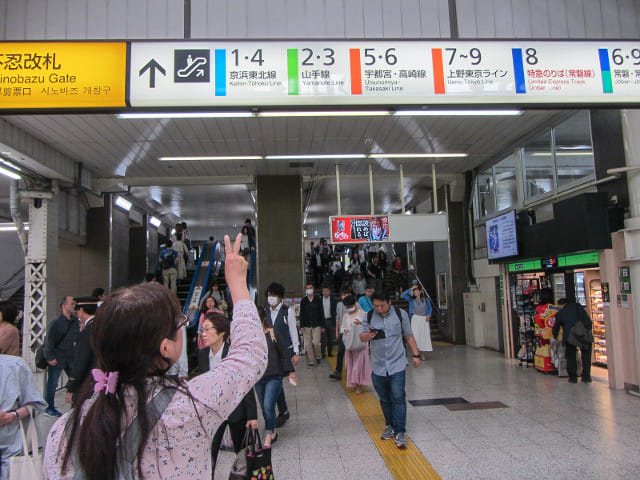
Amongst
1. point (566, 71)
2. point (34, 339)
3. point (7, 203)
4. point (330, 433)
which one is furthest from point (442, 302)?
point (7, 203)

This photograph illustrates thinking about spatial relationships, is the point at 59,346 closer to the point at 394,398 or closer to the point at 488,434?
the point at 394,398

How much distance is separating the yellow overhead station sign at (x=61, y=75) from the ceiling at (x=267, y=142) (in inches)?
153

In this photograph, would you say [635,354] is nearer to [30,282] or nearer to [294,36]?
[294,36]

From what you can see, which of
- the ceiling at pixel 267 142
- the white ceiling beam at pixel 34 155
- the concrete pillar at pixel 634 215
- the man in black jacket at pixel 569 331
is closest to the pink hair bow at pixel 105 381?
the ceiling at pixel 267 142

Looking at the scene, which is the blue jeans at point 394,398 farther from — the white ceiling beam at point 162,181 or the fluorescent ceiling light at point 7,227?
the fluorescent ceiling light at point 7,227

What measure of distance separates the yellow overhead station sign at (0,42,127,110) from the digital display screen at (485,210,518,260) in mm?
7999

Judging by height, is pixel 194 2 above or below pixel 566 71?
above

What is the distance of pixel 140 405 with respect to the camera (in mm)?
1035

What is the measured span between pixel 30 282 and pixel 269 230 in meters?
5.17

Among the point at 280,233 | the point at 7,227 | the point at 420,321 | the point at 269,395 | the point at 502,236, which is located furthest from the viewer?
the point at 7,227

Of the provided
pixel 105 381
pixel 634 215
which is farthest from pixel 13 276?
pixel 105 381

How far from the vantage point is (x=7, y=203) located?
47.5 feet

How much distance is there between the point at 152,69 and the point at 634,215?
6448mm

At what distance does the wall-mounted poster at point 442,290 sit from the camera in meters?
13.3
